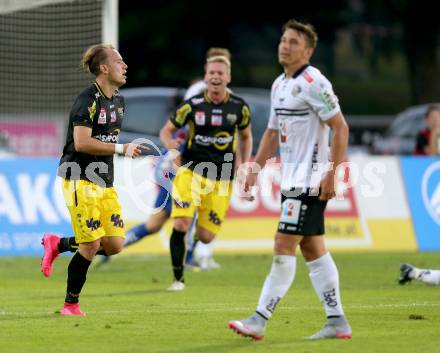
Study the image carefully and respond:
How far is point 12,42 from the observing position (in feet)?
78.6

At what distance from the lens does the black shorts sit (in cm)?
920

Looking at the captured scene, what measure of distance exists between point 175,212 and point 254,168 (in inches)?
151

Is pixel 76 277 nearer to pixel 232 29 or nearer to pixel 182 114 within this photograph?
pixel 182 114

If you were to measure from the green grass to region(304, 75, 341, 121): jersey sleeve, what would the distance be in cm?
170

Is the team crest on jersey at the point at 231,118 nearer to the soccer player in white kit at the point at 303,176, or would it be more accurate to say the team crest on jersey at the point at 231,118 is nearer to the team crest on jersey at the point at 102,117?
the team crest on jersey at the point at 102,117

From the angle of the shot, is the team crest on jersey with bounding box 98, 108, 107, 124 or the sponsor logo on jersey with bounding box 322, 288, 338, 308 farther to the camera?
the team crest on jersey with bounding box 98, 108, 107, 124

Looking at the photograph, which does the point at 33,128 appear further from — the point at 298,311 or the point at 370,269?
the point at 298,311

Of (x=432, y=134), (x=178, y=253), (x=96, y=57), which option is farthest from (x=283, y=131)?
(x=432, y=134)

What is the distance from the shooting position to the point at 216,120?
13.9 meters

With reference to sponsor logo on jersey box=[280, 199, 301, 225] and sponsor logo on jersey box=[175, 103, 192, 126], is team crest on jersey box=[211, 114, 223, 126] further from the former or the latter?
sponsor logo on jersey box=[280, 199, 301, 225]

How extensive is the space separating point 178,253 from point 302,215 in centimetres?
448

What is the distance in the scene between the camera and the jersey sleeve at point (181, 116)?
45.5ft

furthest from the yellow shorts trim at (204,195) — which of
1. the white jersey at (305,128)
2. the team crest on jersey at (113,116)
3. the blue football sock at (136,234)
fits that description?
the white jersey at (305,128)

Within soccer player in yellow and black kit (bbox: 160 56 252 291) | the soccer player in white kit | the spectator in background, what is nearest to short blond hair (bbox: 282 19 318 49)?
the soccer player in white kit
